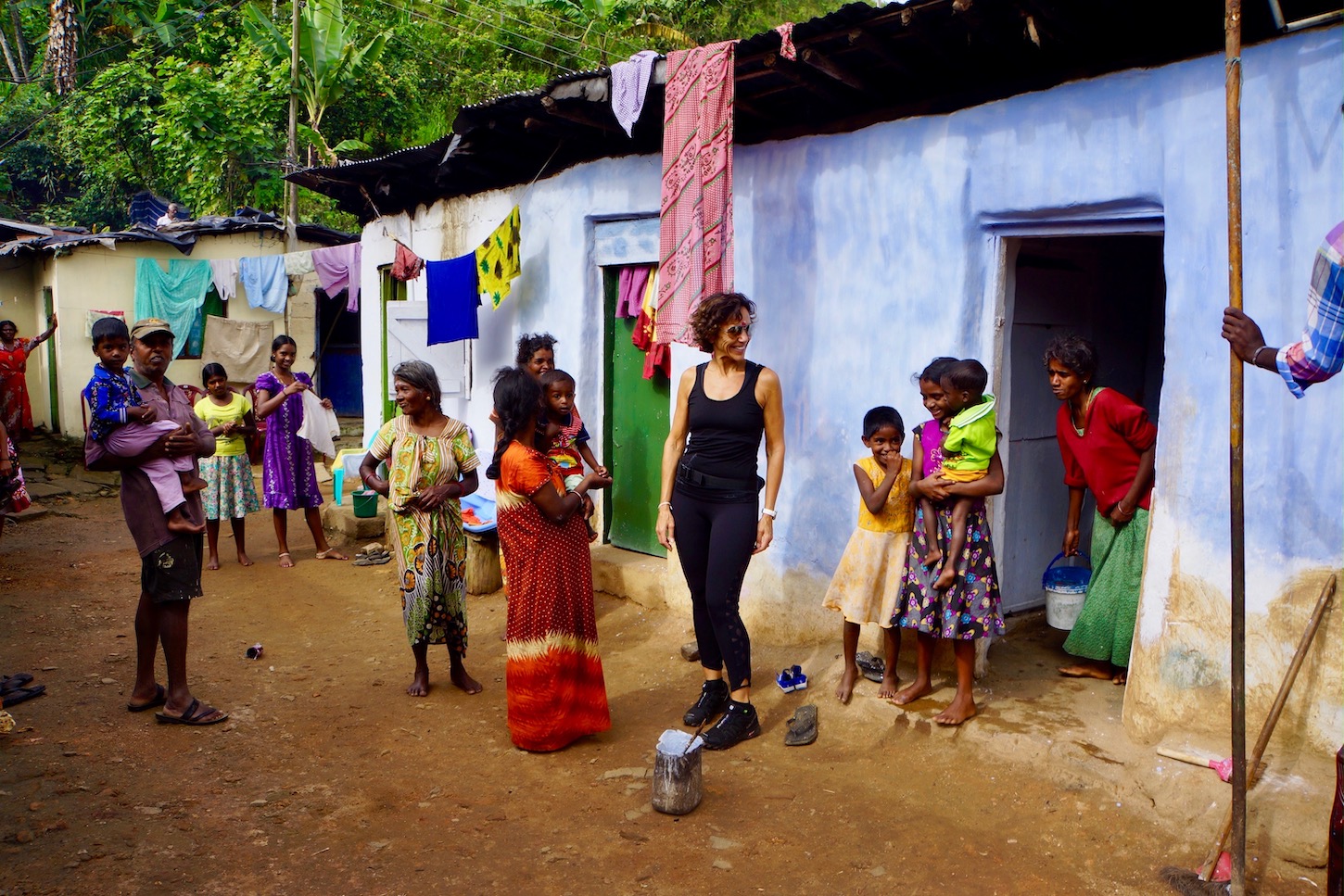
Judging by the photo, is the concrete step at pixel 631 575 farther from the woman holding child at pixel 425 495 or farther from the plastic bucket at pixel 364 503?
the plastic bucket at pixel 364 503

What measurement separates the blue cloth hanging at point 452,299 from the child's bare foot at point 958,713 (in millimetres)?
5122

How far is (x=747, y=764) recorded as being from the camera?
4.32 metres

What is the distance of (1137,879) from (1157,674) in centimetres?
103

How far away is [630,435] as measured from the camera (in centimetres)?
719

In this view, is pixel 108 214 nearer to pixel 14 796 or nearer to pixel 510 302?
pixel 510 302

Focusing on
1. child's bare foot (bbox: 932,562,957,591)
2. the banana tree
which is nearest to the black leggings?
child's bare foot (bbox: 932,562,957,591)

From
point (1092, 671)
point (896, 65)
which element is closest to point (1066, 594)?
point (1092, 671)

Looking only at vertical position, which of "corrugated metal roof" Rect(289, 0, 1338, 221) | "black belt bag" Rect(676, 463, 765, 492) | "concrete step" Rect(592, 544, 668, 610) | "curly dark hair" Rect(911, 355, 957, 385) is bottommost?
"concrete step" Rect(592, 544, 668, 610)

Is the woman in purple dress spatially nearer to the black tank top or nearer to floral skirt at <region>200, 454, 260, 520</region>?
floral skirt at <region>200, 454, 260, 520</region>

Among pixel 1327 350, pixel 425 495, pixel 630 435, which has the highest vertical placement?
pixel 1327 350

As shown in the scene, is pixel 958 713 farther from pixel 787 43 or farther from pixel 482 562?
pixel 482 562

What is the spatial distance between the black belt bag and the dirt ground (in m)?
1.17

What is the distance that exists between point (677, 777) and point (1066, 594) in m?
2.27

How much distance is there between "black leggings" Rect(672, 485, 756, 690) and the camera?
4.31m
